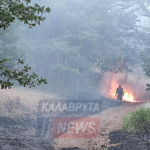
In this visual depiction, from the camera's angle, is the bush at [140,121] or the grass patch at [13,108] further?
the grass patch at [13,108]

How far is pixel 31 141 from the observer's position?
9312mm

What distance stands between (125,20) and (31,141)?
2615 cm

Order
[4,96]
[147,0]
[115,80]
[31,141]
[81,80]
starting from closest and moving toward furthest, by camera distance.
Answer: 1. [31,141]
2. [4,96]
3. [147,0]
4. [81,80]
5. [115,80]

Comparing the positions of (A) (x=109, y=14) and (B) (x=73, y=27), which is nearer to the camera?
(B) (x=73, y=27)

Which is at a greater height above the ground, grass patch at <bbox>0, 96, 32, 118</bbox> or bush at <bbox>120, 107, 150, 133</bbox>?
bush at <bbox>120, 107, 150, 133</bbox>

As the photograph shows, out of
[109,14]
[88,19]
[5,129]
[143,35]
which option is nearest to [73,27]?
[88,19]

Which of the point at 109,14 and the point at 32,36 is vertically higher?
the point at 109,14

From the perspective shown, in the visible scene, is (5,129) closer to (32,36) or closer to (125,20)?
(32,36)

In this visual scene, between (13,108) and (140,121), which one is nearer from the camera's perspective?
(140,121)

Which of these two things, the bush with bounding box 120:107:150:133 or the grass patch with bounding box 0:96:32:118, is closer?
the bush with bounding box 120:107:150:133

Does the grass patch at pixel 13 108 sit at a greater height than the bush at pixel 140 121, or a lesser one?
lesser

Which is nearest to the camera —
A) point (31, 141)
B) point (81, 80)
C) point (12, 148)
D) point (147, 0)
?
point (12, 148)

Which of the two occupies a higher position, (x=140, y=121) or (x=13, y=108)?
(x=140, y=121)

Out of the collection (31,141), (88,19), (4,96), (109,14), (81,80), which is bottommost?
(31,141)
